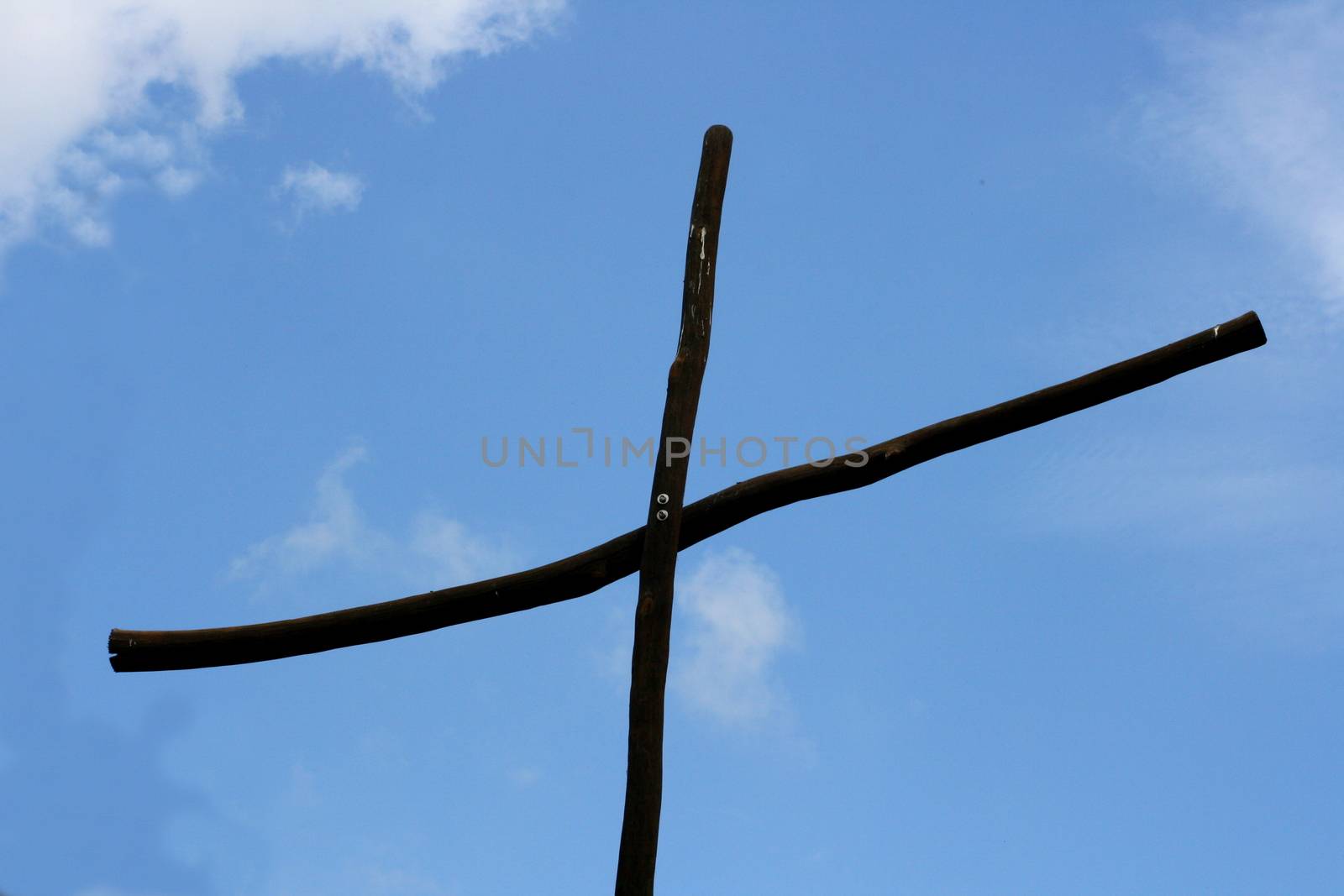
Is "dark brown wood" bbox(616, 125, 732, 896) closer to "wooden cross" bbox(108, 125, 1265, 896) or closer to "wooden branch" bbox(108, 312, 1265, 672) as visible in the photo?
"wooden cross" bbox(108, 125, 1265, 896)

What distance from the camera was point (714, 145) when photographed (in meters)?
3.96

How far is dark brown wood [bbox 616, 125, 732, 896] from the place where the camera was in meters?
3.01

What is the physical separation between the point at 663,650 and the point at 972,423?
→ 1106mm

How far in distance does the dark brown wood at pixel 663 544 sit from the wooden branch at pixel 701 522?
5.0 inches

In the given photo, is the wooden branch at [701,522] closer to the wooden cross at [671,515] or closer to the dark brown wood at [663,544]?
the wooden cross at [671,515]

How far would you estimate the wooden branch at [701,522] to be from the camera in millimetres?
3406

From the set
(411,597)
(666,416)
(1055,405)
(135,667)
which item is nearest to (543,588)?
(411,597)

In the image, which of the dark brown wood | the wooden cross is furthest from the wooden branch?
the dark brown wood

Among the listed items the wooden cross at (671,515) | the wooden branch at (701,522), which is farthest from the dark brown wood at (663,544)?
the wooden branch at (701,522)

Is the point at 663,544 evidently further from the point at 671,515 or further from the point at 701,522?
the point at 701,522

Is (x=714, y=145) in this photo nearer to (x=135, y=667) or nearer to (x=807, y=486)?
(x=807, y=486)

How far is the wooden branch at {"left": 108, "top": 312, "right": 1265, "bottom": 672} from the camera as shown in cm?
341

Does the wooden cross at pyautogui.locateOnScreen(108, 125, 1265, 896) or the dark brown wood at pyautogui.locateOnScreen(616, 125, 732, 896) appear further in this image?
the wooden cross at pyautogui.locateOnScreen(108, 125, 1265, 896)

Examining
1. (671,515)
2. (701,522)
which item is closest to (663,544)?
(671,515)
